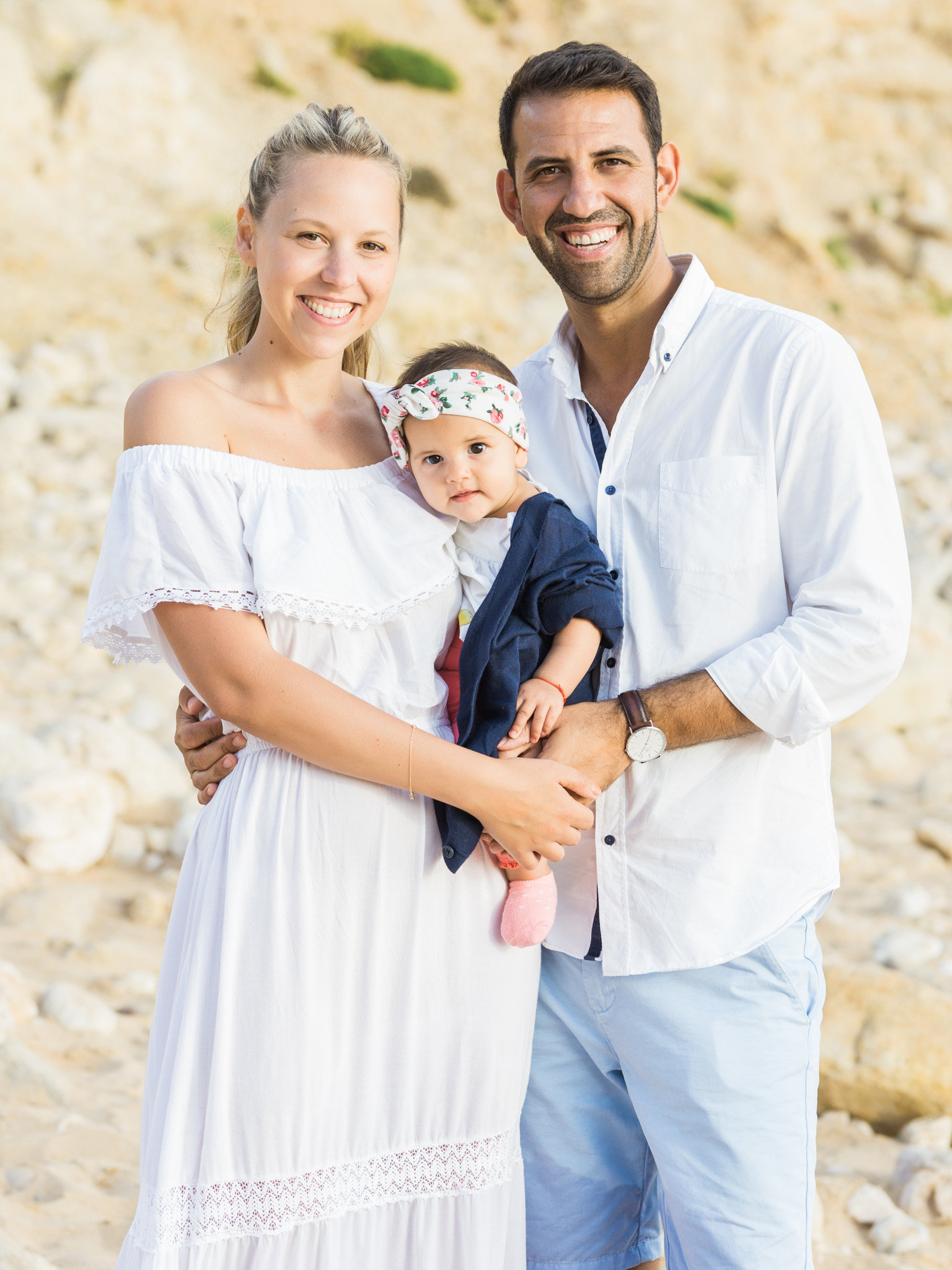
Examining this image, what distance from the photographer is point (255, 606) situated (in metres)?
2.04

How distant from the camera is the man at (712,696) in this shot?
2156mm

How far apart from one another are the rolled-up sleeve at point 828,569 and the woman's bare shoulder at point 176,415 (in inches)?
40.2

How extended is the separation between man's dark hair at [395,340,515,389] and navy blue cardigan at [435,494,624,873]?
0.99 ft

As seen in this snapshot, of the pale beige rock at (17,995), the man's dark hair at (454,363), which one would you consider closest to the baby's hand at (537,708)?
the man's dark hair at (454,363)

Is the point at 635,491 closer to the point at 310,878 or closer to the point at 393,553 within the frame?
the point at 393,553

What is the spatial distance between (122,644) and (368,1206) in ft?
3.72

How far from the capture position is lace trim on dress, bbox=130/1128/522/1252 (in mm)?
1970

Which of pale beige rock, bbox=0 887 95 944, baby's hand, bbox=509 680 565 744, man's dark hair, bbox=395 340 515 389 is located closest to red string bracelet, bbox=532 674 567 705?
baby's hand, bbox=509 680 565 744

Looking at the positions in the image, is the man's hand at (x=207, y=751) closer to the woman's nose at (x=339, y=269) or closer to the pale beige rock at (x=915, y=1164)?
the woman's nose at (x=339, y=269)

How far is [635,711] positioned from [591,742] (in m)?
0.10

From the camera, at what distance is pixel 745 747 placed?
7.36 feet

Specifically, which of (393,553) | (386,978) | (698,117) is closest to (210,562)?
(393,553)

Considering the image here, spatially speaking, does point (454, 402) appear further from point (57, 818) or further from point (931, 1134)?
point (57, 818)

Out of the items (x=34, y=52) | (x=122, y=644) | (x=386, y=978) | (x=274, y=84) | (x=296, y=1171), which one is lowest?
(x=296, y=1171)
